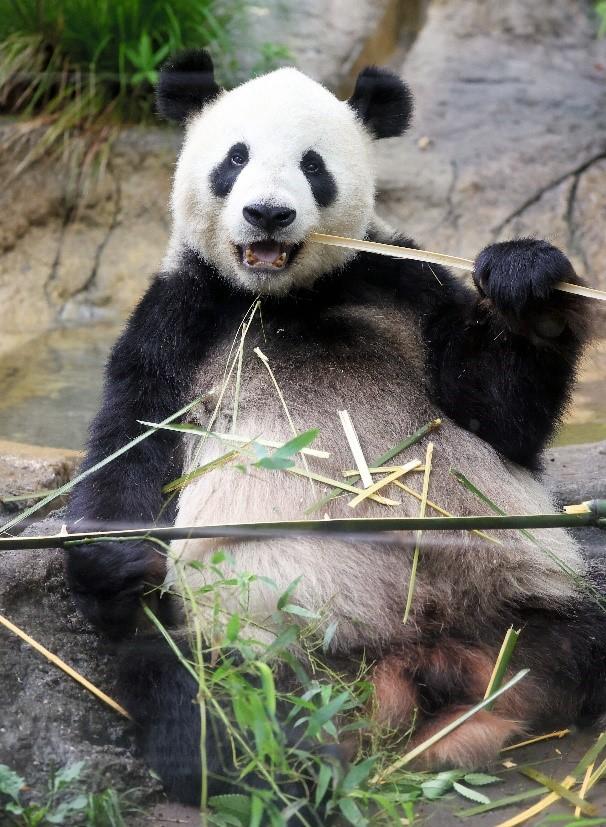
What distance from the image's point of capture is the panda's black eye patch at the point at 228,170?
337 centimetres

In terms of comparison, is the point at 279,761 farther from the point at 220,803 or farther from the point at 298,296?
the point at 298,296

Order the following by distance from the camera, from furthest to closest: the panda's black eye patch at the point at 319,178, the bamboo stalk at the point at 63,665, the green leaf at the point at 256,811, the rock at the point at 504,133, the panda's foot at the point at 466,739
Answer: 1. the rock at the point at 504,133
2. the panda's black eye patch at the point at 319,178
3. the bamboo stalk at the point at 63,665
4. the panda's foot at the point at 466,739
5. the green leaf at the point at 256,811

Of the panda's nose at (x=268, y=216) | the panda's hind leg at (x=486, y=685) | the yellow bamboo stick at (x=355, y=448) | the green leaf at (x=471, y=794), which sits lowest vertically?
the green leaf at (x=471, y=794)

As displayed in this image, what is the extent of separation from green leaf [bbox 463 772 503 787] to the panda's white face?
5.10 ft

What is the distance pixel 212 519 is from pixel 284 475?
0.80 ft

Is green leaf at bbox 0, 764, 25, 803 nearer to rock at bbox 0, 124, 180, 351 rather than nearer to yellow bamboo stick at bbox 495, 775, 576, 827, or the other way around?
yellow bamboo stick at bbox 495, 775, 576, 827

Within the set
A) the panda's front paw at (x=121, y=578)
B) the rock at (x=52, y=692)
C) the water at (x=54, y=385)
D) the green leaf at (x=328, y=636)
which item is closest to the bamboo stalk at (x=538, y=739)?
the green leaf at (x=328, y=636)

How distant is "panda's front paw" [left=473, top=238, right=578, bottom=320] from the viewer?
302 cm

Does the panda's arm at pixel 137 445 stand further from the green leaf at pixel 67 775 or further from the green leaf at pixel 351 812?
the green leaf at pixel 351 812

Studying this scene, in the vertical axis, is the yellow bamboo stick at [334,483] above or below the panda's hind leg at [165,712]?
above

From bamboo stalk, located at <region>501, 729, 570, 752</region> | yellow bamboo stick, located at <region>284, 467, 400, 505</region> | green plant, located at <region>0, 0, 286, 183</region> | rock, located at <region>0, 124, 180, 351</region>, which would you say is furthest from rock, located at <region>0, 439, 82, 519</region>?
green plant, located at <region>0, 0, 286, 183</region>

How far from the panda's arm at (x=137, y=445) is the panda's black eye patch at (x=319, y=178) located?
1.53 ft

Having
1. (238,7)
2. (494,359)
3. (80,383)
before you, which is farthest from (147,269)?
(494,359)

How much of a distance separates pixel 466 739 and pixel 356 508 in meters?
0.69
